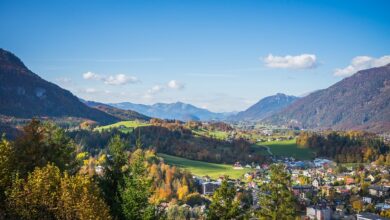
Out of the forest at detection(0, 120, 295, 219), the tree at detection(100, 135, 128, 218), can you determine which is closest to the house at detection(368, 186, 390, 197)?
the forest at detection(0, 120, 295, 219)

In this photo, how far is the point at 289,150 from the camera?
168 m

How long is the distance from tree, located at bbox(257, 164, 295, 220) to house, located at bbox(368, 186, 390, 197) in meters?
68.8

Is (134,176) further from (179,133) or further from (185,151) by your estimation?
(179,133)

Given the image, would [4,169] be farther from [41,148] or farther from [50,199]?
[41,148]

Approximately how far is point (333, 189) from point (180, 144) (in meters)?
70.7

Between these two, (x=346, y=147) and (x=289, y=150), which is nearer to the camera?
(x=346, y=147)

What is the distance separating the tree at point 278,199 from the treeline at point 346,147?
12340 cm

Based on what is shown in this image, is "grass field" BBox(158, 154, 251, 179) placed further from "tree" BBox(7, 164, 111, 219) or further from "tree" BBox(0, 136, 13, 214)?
"tree" BBox(7, 164, 111, 219)

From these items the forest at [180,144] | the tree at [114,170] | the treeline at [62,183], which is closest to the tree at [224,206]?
the treeline at [62,183]

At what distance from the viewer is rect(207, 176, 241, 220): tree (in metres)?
24.8

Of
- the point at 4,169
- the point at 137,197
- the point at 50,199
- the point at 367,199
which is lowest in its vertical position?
the point at 367,199

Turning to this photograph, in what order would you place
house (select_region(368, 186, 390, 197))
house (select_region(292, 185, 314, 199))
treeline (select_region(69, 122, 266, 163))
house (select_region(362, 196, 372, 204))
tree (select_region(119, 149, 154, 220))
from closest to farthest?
tree (select_region(119, 149, 154, 220)), house (select_region(362, 196, 372, 204)), house (select_region(292, 185, 314, 199)), house (select_region(368, 186, 390, 197)), treeline (select_region(69, 122, 266, 163))

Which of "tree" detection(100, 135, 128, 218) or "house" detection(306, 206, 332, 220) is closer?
"tree" detection(100, 135, 128, 218)

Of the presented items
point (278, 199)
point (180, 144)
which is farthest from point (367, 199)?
point (180, 144)
